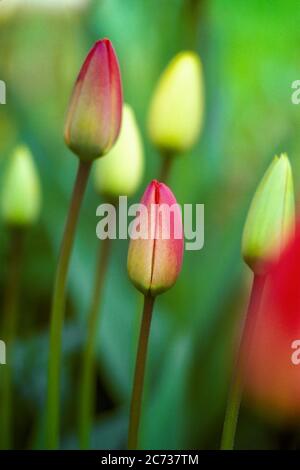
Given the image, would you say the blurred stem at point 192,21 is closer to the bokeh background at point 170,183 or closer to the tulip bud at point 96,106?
the bokeh background at point 170,183

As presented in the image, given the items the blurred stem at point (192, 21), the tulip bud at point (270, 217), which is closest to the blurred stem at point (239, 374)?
the tulip bud at point (270, 217)

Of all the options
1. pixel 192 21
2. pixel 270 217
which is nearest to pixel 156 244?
pixel 270 217

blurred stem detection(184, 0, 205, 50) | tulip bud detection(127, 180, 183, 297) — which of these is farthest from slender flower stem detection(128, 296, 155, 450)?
blurred stem detection(184, 0, 205, 50)

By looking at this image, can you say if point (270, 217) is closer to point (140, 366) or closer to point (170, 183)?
point (140, 366)

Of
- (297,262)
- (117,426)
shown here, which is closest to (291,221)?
(297,262)

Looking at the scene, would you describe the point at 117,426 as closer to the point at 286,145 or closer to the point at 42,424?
the point at 42,424
